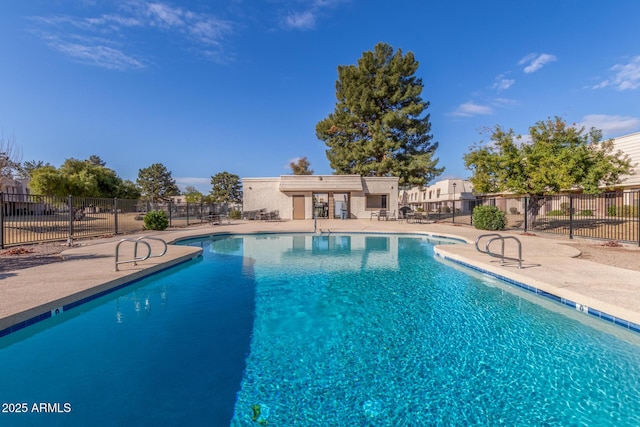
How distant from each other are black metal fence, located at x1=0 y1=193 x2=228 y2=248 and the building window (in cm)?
1298

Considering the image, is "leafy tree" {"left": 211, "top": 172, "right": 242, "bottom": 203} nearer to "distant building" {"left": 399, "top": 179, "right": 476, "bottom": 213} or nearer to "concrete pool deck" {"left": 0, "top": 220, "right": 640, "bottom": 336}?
"distant building" {"left": 399, "top": 179, "right": 476, "bottom": 213}

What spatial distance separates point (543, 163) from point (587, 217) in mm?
12871

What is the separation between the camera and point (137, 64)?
15.3m

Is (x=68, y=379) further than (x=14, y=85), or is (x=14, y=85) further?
(x=14, y=85)

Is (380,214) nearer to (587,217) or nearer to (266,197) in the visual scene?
(266,197)

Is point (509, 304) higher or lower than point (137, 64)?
lower

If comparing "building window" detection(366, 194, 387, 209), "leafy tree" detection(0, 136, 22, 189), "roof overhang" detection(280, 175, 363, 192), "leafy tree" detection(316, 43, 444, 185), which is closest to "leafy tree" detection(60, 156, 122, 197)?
"leafy tree" detection(0, 136, 22, 189)

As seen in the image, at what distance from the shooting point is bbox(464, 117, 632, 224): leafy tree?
12516 millimetres

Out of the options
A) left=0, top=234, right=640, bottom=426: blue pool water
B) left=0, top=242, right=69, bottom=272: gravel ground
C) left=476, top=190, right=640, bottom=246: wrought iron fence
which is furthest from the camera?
left=476, top=190, right=640, bottom=246: wrought iron fence

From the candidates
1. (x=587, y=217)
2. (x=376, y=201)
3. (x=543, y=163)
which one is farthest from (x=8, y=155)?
(x=587, y=217)

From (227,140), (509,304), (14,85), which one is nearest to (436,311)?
(509,304)

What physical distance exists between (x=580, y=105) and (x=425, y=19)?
9.30m

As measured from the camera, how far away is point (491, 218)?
14.7 metres

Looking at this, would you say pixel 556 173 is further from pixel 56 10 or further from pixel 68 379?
pixel 56 10
